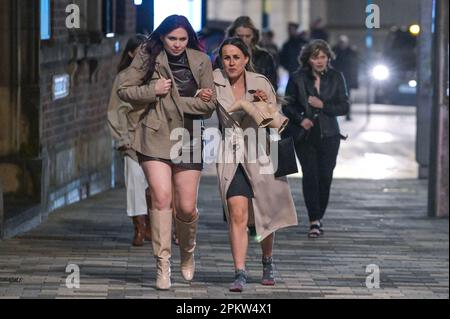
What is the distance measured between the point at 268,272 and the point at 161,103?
57.9 inches

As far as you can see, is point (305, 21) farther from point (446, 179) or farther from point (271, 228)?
point (271, 228)

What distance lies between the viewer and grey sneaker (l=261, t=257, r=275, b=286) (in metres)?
10.5

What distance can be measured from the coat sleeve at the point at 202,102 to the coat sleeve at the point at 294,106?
3176 mm

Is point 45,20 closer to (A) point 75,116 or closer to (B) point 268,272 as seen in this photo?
(A) point 75,116

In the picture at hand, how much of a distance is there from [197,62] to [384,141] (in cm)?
1518

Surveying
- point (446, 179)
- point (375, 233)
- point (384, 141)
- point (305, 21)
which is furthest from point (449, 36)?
point (305, 21)

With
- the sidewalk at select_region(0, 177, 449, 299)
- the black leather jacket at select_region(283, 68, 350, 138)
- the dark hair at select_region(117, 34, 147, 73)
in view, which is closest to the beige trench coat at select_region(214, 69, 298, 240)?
the sidewalk at select_region(0, 177, 449, 299)

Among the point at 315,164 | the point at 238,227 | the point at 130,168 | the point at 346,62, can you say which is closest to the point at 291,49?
the point at 346,62

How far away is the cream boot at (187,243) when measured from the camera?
1028 centimetres

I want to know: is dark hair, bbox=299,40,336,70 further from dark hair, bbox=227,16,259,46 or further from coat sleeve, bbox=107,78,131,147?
coat sleeve, bbox=107,78,131,147

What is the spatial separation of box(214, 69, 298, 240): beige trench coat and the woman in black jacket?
9.12 ft

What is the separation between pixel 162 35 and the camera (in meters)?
9.99

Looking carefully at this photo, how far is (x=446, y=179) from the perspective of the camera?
15328 mm

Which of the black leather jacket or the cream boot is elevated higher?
the black leather jacket
